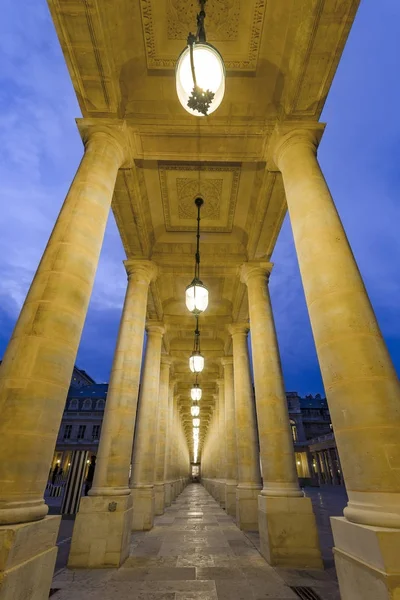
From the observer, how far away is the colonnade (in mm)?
2968

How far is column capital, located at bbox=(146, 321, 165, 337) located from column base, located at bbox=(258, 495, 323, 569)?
8.81m

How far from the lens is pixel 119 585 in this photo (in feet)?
16.2

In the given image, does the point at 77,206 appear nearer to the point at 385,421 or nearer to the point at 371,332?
the point at 371,332

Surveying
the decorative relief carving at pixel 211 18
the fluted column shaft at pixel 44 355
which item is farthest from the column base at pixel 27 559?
the decorative relief carving at pixel 211 18

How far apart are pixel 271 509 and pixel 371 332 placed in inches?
194

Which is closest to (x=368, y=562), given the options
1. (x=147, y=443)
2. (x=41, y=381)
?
(x=41, y=381)

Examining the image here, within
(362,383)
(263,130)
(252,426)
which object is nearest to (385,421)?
(362,383)

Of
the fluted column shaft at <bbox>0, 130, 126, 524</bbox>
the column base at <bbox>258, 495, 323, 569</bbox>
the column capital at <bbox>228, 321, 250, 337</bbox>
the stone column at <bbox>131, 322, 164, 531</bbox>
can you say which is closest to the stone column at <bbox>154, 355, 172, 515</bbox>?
the stone column at <bbox>131, 322, 164, 531</bbox>

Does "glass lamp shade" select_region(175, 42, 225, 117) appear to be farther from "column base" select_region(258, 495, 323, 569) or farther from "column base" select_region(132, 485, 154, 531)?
"column base" select_region(132, 485, 154, 531)

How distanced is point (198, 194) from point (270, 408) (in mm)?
6804

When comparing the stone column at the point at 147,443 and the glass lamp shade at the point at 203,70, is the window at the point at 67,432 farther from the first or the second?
the glass lamp shade at the point at 203,70

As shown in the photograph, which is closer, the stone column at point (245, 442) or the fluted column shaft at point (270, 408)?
the fluted column shaft at point (270, 408)

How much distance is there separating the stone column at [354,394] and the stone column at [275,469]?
3.54 metres

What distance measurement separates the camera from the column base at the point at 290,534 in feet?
19.4
